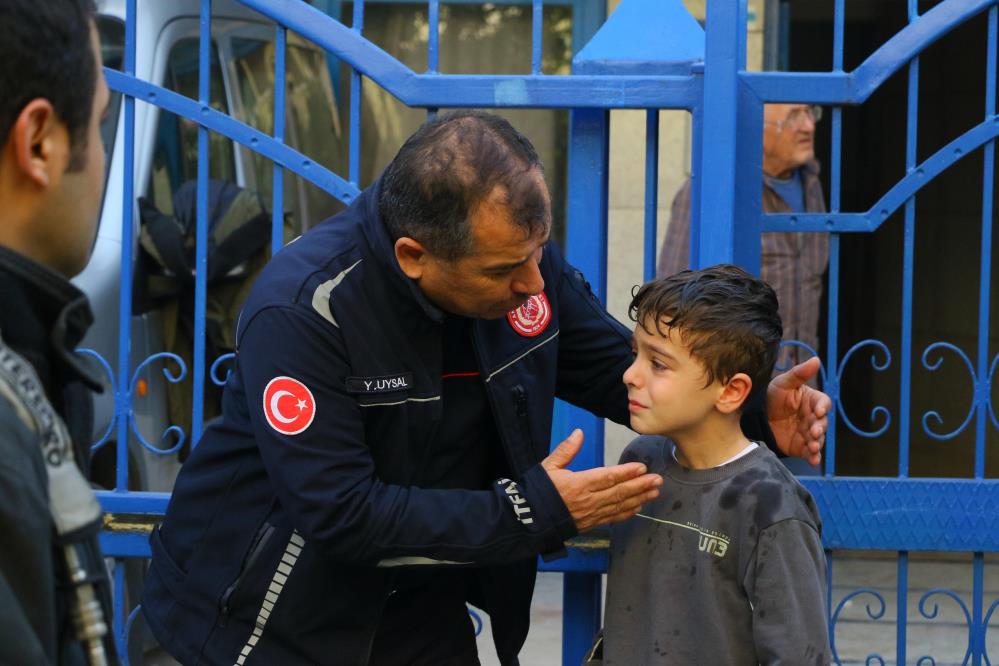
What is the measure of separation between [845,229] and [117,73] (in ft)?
5.31

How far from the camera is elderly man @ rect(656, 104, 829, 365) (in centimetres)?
517

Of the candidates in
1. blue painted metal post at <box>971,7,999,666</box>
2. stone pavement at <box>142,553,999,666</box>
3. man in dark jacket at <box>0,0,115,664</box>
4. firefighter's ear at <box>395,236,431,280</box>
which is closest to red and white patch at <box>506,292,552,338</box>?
firefighter's ear at <box>395,236,431,280</box>

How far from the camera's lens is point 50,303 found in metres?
1.53

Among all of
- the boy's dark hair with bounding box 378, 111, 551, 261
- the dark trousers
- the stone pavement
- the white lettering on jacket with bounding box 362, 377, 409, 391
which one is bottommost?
the stone pavement

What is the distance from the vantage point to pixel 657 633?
2.59 metres

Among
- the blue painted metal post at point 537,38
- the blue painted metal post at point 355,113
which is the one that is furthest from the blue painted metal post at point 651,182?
the blue painted metal post at point 355,113

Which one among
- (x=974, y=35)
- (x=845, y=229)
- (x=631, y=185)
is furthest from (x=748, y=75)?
(x=974, y=35)

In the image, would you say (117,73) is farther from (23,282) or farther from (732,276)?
(23,282)

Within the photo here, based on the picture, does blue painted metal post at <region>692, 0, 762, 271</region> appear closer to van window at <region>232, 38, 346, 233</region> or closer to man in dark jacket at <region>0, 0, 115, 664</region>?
man in dark jacket at <region>0, 0, 115, 664</region>

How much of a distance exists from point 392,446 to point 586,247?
2.68 ft

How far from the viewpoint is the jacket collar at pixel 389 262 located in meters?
2.47

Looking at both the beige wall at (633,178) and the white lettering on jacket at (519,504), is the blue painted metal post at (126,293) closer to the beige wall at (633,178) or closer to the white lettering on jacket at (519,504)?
the white lettering on jacket at (519,504)

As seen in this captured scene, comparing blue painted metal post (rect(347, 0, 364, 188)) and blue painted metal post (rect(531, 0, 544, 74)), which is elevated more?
blue painted metal post (rect(531, 0, 544, 74))

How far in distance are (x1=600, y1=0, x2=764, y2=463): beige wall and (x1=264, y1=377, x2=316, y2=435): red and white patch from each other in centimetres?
402
